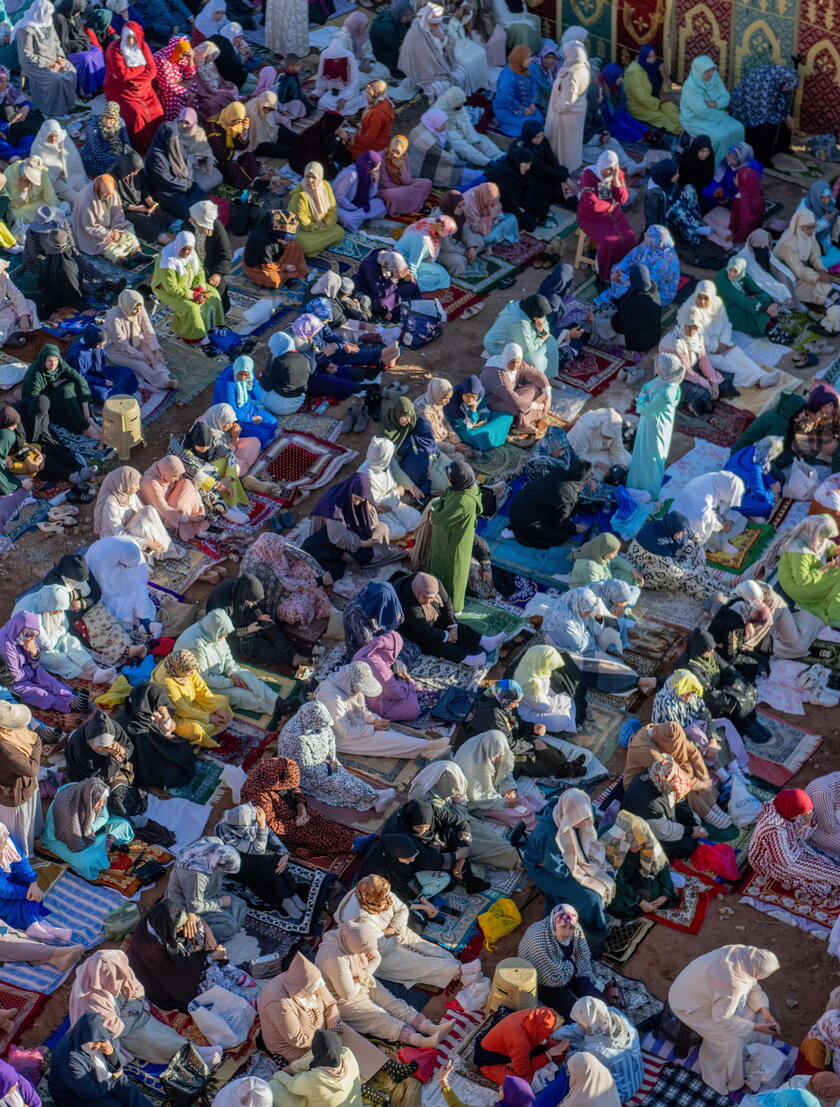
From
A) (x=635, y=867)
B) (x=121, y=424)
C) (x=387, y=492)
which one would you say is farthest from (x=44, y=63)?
(x=635, y=867)

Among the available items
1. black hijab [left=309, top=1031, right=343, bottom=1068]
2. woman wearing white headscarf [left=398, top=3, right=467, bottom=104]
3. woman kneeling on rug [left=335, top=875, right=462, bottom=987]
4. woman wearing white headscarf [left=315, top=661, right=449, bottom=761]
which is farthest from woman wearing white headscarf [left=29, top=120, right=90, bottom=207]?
black hijab [left=309, top=1031, right=343, bottom=1068]

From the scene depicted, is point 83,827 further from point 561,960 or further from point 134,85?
point 134,85

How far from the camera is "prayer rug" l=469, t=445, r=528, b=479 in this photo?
13.2 m

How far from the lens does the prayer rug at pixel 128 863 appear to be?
10308mm

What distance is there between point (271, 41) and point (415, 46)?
177 cm

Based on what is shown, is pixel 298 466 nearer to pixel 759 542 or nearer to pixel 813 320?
pixel 759 542

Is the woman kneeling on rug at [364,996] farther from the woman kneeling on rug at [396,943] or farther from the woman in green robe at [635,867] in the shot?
the woman in green robe at [635,867]

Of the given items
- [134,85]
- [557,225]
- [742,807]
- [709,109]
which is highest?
[134,85]

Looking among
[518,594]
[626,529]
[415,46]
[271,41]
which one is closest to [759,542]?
[626,529]

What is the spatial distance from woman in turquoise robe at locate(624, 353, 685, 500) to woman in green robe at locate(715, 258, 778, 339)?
5.38 ft

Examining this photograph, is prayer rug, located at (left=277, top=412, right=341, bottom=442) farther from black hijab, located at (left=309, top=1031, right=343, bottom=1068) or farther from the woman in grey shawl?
black hijab, located at (left=309, top=1031, right=343, bottom=1068)

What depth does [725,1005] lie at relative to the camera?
9.13 m

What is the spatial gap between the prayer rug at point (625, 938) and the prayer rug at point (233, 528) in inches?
156

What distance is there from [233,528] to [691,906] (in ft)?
14.1
